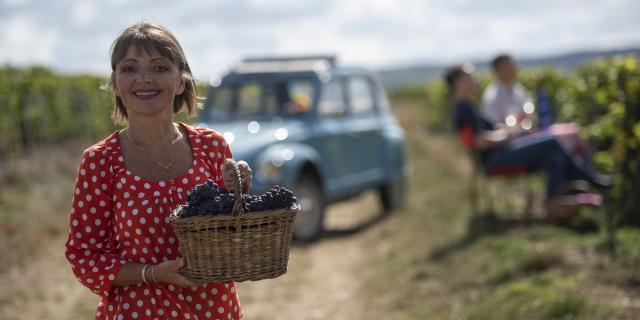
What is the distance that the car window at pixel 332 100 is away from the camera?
388 inches

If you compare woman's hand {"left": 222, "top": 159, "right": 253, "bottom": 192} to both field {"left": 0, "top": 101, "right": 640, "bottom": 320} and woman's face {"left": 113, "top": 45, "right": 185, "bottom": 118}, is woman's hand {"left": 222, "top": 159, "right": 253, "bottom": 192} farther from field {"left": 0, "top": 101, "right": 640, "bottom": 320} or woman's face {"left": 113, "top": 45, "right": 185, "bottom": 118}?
field {"left": 0, "top": 101, "right": 640, "bottom": 320}

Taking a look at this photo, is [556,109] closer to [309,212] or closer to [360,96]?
[360,96]

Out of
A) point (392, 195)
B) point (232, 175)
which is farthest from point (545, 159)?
point (232, 175)

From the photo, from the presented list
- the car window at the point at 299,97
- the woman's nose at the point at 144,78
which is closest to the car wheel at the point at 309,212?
the car window at the point at 299,97

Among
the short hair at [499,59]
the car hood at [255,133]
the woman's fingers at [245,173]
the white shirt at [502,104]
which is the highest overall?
the woman's fingers at [245,173]

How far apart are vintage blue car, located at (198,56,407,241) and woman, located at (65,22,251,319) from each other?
224 inches

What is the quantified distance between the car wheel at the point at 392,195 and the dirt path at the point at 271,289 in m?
2.05

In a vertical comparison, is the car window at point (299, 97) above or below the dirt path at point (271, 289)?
above

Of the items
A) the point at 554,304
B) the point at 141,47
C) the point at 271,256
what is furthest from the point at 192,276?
the point at 554,304

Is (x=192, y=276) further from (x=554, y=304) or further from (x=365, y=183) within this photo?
(x=365, y=183)

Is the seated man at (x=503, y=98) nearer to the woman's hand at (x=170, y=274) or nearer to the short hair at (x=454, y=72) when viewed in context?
the short hair at (x=454, y=72)

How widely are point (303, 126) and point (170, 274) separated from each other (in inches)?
275

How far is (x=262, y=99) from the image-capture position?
9.82 m

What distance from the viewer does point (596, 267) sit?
20.0 feet
